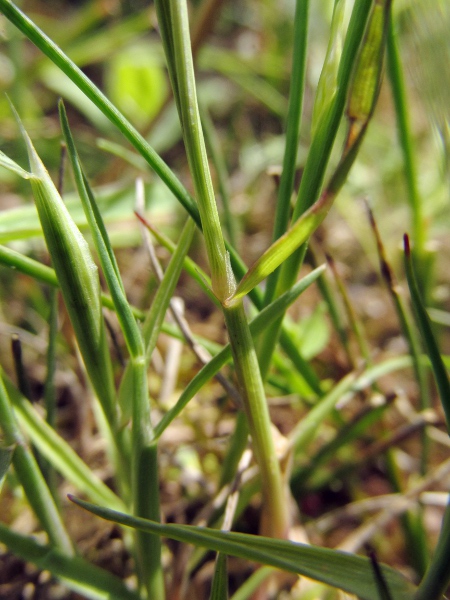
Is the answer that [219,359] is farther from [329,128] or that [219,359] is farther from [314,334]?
[314,334]

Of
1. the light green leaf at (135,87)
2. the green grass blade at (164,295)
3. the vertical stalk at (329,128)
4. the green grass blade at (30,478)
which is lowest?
the green grass blade at (30,478)

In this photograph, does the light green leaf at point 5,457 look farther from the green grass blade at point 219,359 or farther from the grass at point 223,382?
the green grass blade at point 219,359

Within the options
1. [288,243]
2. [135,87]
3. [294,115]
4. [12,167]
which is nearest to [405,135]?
[294,115]

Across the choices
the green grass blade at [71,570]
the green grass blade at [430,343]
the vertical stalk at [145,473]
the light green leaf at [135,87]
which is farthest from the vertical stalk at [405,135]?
the light green leaf at [135,87]

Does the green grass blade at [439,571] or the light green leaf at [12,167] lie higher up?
the light green leaf at [12,167]

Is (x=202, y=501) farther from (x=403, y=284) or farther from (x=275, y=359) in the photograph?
(x=403, y=284)

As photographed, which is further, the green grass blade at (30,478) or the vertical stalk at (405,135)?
the vertical stalk at (405,135)

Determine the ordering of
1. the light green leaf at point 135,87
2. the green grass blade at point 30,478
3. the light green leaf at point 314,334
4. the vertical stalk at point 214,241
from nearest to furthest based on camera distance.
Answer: the vertical stalk at point 214,241 < the green grass blade at point 30,478 < the light green leaf at point 314,334 < the light green leaf at point 135,87
